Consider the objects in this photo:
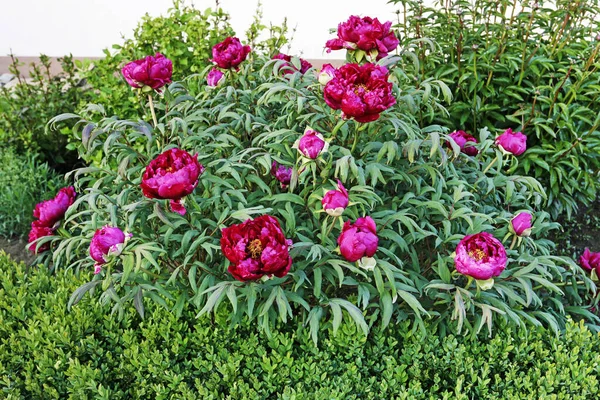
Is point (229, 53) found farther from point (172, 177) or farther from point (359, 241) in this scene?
point (359, 241)

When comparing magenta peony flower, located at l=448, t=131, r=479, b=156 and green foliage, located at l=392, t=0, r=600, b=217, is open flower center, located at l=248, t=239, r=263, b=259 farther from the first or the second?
green foliage, located at l=392, t=0, r=600, b=217

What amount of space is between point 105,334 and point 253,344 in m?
0.61

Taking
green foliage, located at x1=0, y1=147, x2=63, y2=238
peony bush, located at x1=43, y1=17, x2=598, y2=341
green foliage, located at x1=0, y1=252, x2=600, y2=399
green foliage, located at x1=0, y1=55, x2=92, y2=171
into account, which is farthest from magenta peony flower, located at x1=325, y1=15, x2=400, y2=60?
green foliage, located at x1=0, y1=55, x2=92, y2=171

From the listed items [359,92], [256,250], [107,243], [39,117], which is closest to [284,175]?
[359,92]

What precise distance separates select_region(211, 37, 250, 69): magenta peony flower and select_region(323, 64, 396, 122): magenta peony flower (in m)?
0.79

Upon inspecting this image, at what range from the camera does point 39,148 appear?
4742 millimetres

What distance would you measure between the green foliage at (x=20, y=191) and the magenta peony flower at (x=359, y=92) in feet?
8.90

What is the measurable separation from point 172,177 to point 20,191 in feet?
8.40

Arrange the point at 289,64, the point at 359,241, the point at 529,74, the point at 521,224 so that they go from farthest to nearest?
the point at 529,74, the point at 289,64, the point at 521,224, the point at 359,241

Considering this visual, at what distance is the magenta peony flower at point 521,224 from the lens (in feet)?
7.60

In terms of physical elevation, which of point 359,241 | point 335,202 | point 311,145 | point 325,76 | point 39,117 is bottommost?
point 39,117

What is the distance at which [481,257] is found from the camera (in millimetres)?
2061

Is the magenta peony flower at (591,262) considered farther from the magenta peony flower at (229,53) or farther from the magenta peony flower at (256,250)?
the magenta peony flower at (229,53)

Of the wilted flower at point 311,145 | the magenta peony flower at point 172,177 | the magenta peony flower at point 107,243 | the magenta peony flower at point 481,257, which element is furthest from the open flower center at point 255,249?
the magenta peony flower at point 481,257
